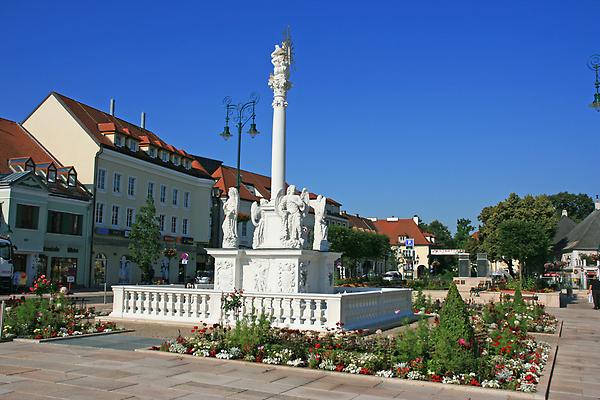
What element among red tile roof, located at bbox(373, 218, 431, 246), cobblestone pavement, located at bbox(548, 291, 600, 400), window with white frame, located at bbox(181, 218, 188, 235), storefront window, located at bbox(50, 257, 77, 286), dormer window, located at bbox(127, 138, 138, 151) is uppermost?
dormer window, located at bbox(127, 138, 138, 151)

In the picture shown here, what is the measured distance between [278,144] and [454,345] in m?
13.3

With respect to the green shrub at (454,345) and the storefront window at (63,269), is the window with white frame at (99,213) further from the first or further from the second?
the green shrub at (454,345)

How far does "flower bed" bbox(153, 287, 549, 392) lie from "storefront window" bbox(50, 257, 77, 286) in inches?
1340

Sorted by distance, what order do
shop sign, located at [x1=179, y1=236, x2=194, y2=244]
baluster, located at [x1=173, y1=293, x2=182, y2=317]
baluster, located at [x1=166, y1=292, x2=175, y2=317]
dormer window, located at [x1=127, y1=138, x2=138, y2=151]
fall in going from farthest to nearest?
shop sign, located at [x1=179, y1=236, x2=194, y2=244]
dormer window, located at [x1=127, y1=138, x2=138, y2=151]
baluster, located at [x1=166, y1=292, x2=175, y2=317]
baluster, located at [x1=173, y1=293, x2=182, y2=317]

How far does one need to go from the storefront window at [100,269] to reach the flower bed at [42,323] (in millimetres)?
32302

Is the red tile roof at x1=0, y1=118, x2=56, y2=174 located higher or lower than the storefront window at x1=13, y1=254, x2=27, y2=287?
higher

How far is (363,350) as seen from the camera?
38.1 ft

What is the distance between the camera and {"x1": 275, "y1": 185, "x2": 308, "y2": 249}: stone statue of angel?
1958cm

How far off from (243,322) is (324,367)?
7.91 ft

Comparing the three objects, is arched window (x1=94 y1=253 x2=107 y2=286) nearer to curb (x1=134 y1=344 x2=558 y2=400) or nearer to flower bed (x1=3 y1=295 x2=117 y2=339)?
flower bed (x1=3 y1=295 x2=117 y2=339)

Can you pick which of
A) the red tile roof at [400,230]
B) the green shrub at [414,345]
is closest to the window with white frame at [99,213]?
the green shrub at [414,345]

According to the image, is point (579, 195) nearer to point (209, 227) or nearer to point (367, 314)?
point (209, 227)

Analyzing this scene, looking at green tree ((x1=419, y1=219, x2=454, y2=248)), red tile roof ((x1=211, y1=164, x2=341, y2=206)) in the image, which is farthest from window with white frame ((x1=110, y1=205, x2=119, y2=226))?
green tree ((x1=419, y1=219, x2=454, y2=248))

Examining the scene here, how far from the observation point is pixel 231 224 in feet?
69.1
